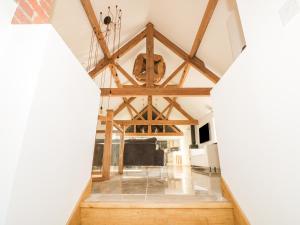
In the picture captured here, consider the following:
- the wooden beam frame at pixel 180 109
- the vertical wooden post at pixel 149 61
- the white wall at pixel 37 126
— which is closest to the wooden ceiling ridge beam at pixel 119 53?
the vertical wooden post at pixel 149 61

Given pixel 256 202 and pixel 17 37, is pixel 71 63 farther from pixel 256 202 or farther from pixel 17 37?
pixel 256 202

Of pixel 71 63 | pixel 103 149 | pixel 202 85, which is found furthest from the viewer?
pixel 202 85

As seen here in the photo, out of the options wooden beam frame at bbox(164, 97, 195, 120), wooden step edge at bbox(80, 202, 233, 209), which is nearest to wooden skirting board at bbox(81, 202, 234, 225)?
wooden step edge at bbox(80, 202, 233, 209)

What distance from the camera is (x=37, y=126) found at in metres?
0.88

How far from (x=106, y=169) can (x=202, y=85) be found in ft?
14.0

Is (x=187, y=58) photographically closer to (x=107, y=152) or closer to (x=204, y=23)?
(x=204, y=23)

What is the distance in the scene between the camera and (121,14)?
12.7ft

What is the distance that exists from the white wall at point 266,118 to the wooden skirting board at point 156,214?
221 millimetres

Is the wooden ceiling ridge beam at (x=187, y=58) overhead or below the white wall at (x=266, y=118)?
overhead

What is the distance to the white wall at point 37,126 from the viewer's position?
786mm

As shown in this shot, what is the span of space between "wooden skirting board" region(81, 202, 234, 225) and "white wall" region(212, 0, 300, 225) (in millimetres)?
221

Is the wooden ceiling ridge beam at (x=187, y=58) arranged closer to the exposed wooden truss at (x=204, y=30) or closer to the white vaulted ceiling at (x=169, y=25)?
the exposed wooden truss at (x=204, y=30)

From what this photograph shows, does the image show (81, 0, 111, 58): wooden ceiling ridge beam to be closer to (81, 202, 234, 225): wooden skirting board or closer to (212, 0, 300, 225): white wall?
(212, 0, 300, 225): white wall

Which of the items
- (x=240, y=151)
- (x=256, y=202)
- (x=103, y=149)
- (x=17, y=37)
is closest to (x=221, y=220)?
(x=256, y=202)
